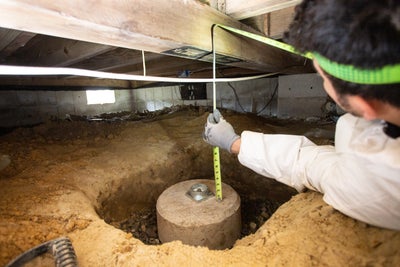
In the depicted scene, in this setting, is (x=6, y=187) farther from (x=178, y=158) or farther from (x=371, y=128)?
(x=371, y=128)

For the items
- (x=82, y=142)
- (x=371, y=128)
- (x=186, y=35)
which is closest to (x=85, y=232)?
(x=186, y=35)

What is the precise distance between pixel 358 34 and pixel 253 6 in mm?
821

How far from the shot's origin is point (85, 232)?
1.33 metres

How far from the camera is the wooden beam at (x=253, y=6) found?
1086 millimetres

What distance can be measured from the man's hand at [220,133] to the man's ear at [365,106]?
0.89 m

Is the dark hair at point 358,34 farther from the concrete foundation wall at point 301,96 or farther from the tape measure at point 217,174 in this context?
the concrete foundation wall at point 301,96

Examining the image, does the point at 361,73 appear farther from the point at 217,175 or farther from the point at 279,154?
the point at 217,175

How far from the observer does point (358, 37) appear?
50cm

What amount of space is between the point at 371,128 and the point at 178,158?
7.86 feet

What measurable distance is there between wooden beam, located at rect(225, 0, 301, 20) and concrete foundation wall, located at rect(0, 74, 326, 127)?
3222mm

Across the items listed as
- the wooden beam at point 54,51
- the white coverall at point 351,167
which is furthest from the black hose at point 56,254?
the wooden beam at point 54,51

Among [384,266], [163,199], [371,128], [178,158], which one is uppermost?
[371,128]

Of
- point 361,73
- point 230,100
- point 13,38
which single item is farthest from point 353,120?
point 230,100

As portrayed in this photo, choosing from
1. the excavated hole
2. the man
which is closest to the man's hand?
the man
